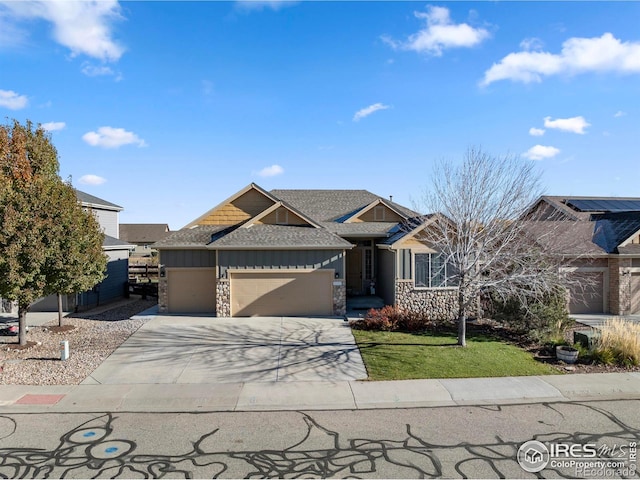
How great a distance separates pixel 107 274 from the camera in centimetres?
2138

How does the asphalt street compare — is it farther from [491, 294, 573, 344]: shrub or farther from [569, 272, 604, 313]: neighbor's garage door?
[569, 272, 604, 313]: neighbor's garage door

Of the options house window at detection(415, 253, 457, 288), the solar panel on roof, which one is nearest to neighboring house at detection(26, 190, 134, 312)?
house window at detection(415, 253, 457, 288)

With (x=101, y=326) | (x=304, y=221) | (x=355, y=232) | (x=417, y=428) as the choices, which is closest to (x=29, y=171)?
(x=101, y=326)

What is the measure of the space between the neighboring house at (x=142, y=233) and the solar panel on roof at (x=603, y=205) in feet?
163

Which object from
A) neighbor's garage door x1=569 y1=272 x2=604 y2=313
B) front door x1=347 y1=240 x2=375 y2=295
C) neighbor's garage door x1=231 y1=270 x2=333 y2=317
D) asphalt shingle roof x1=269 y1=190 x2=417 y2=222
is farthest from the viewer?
asphalt shingle roof x1=269 y1=190 x2=417 y2=222

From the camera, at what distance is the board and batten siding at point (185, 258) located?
1816 centimetres

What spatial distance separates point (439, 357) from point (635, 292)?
12.8 meters

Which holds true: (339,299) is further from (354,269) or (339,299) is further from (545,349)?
(545,349)

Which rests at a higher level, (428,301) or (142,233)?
(142,233)

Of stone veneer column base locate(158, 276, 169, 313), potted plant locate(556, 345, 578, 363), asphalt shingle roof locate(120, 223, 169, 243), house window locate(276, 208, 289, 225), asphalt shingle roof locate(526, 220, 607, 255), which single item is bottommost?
potted plant locate(556, 345, 578, 363)

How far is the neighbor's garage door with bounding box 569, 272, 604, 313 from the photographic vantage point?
1831cm

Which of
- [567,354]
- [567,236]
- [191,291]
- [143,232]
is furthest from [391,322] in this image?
[143,232]

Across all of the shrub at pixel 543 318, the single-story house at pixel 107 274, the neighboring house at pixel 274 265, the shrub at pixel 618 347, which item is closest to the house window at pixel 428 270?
the neighboring house at pixel 274 265

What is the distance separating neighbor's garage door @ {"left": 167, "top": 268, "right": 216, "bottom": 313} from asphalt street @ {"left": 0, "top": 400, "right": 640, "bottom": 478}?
406 inches
